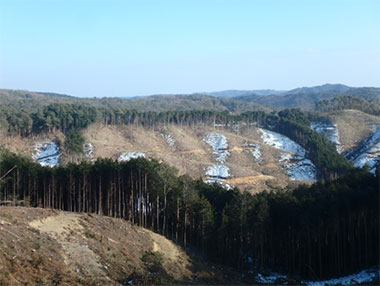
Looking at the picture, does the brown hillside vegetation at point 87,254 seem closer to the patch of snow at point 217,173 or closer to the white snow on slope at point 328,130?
the patch of snow at point 217,173

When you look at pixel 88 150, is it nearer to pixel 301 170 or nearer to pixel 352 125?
pixel 301 170

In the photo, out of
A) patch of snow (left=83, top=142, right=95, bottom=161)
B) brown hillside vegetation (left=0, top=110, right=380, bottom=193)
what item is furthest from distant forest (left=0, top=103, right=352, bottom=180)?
patch of snow (left=83, top=142, right=95, bottom=161)

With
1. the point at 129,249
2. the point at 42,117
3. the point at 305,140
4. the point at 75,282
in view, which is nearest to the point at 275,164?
the point at 305,140

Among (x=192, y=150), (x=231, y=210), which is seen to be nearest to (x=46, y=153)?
(x=192, y=150)

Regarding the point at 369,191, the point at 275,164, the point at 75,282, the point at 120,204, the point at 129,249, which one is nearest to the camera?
the point at 75,282

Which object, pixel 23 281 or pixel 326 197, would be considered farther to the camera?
pixel 326 197

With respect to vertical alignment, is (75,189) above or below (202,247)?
above

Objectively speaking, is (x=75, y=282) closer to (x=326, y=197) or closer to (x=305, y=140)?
(x=326, y=197)
